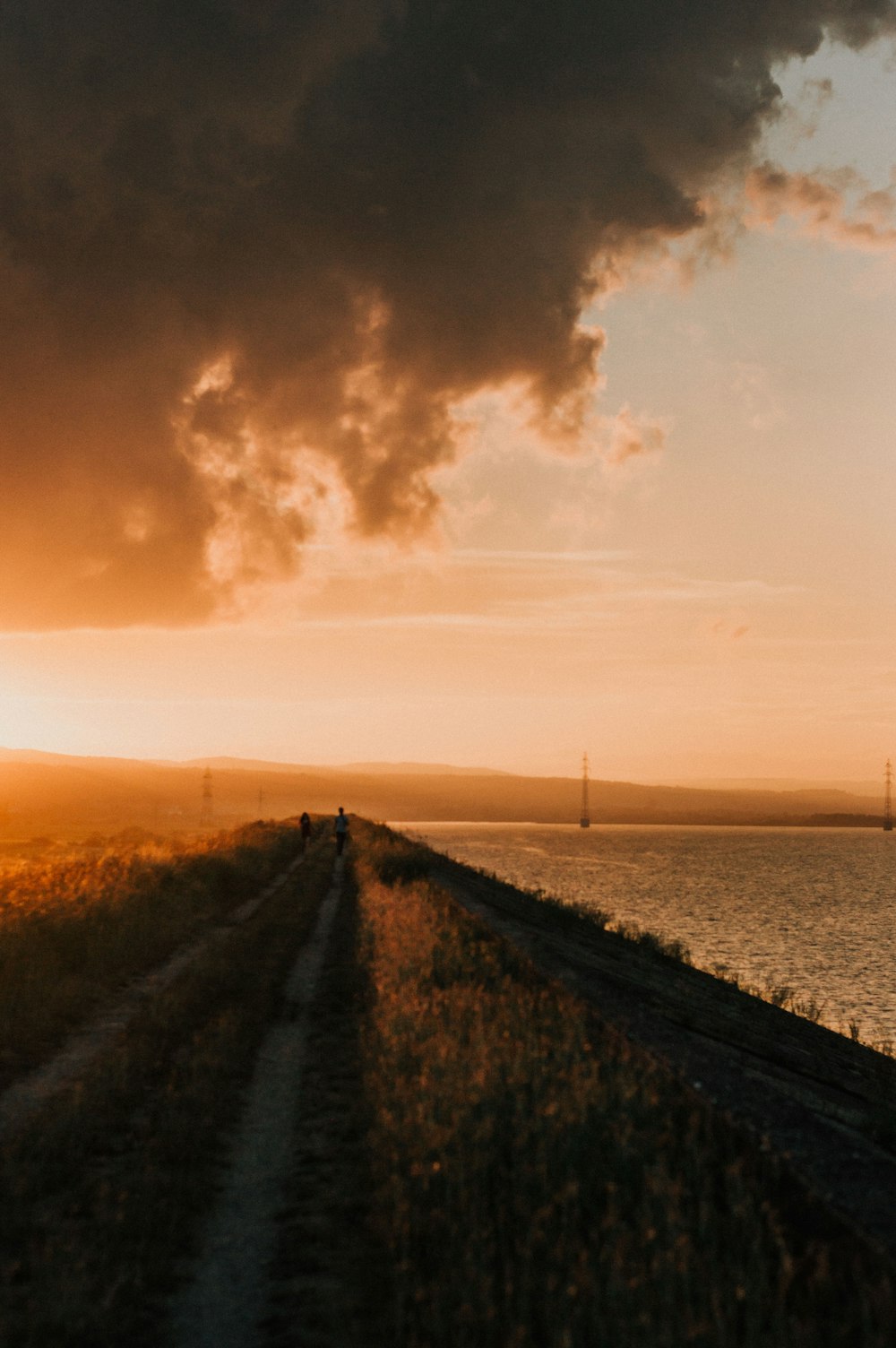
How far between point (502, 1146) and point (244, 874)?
26.8m

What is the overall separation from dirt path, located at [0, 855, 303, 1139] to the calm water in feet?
58.0

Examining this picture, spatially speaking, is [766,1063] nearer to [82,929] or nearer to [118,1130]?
[118,1130]

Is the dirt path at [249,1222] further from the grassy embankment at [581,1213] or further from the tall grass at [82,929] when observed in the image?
the tall grass at [82,929]

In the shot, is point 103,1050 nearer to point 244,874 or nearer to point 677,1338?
point 677,1338

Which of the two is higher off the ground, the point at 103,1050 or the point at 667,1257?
the point at 667,1257

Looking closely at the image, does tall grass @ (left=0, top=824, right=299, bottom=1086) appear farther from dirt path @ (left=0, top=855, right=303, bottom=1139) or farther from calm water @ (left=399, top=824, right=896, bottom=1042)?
calm water @ (left=399, top=824, right=896, bottom=1042)

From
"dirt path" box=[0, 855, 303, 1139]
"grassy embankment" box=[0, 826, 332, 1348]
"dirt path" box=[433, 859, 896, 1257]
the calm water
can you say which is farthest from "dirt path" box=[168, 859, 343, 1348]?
the calm water

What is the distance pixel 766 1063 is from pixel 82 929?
11.2 meters

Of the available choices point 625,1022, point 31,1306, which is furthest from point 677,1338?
point 625,1022

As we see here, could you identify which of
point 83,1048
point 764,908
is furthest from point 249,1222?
point 764,908

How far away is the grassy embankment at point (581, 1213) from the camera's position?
4.48m

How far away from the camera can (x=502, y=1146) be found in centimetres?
664

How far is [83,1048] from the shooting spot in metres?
10.5

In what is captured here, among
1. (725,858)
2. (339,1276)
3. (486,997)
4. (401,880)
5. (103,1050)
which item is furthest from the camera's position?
(725,858)
